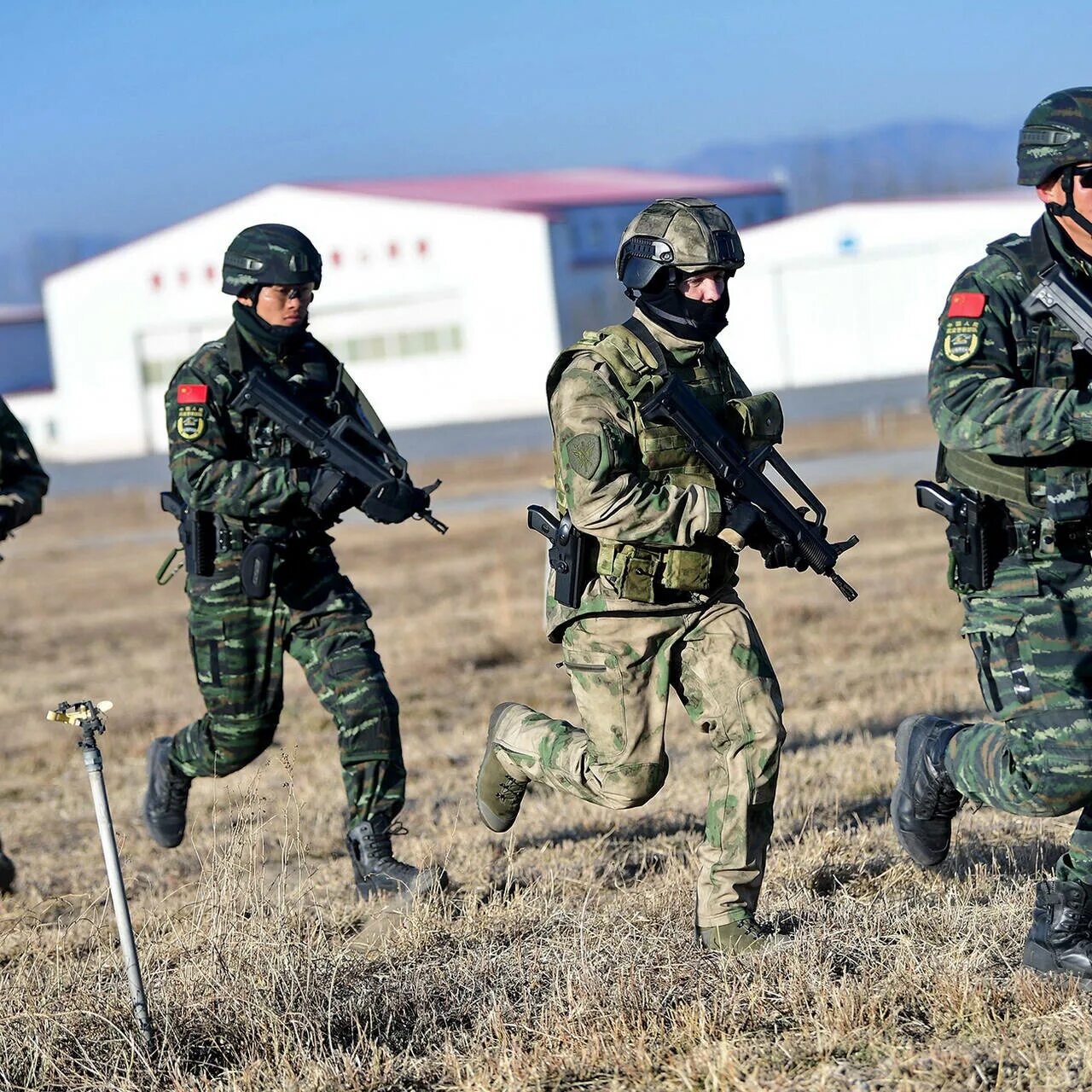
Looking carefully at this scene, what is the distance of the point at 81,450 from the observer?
56.5 metres

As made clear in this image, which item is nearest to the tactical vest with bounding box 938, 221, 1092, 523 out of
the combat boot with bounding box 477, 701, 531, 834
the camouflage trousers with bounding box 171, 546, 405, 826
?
the combat boot with bounding box 477, 701, 531, 834

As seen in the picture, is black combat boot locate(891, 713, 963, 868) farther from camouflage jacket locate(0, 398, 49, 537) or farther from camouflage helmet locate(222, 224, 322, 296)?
camouflage jacket locate(0, 398, 49, 537)

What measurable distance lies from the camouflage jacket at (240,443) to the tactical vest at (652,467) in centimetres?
146

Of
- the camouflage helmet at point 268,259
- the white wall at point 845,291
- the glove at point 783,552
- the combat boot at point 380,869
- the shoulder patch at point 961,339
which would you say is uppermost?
the camouflage helmet at point 268,259

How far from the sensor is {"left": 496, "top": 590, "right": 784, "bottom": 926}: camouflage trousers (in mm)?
4742

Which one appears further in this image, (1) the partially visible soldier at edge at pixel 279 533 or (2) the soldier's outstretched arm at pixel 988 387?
(1) the partially visible soldier at edge at pixel 279 533

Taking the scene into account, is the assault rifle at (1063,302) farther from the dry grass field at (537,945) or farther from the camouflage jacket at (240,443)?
the camouflage jacket at (240,443)

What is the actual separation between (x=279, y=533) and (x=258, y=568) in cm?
17

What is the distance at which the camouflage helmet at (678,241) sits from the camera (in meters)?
4.70

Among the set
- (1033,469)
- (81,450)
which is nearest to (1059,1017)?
(1033,469)

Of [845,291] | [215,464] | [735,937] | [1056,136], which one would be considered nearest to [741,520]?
[735,937]

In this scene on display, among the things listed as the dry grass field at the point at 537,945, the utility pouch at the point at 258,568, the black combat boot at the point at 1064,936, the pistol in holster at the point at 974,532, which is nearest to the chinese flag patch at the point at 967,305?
the pistol in holster at the point at 974,532

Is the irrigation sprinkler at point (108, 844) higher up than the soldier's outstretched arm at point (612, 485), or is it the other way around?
the soldier's outstretched arm at point (612, 485)

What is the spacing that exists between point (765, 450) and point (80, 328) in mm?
54065
